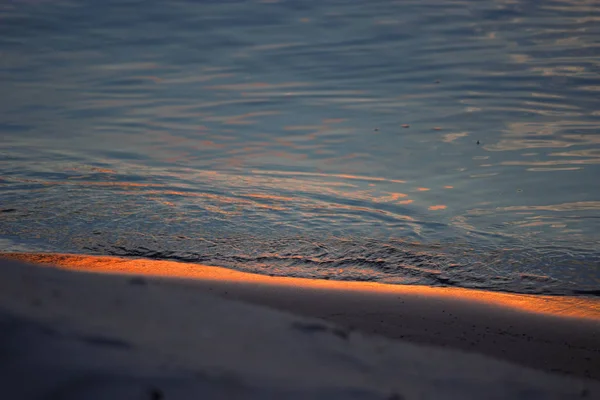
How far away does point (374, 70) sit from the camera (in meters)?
10.4

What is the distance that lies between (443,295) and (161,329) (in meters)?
1.82

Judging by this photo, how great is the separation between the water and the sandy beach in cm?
34

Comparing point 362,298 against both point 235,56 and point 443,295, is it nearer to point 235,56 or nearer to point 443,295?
point 443,295

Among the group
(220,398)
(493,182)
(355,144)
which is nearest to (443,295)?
(220,398)

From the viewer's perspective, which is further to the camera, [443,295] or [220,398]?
[443,295]

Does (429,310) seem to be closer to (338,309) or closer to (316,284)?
(338,309)

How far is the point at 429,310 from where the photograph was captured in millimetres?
3848

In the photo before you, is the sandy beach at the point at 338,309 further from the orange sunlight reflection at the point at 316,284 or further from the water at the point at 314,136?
the water at the point at 314,136

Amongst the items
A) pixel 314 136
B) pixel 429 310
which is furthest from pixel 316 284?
pixel 314 136

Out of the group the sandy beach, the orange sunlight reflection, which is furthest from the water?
the sandy beach

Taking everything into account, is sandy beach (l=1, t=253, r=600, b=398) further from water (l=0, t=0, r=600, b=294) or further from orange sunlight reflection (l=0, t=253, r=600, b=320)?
water (l=0, t=0, r=600, b=294)

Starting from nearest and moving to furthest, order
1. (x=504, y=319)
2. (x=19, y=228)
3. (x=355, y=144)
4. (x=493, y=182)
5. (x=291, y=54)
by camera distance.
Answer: (x=504, y=319), (x=19, y=228), (x=493, y=182), (x=355, y=144), (x=291, y=54)

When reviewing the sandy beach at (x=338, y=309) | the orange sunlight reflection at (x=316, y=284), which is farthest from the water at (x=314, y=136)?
the sandy beach at (x=338, y=309)

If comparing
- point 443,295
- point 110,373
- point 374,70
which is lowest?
point 443,295
